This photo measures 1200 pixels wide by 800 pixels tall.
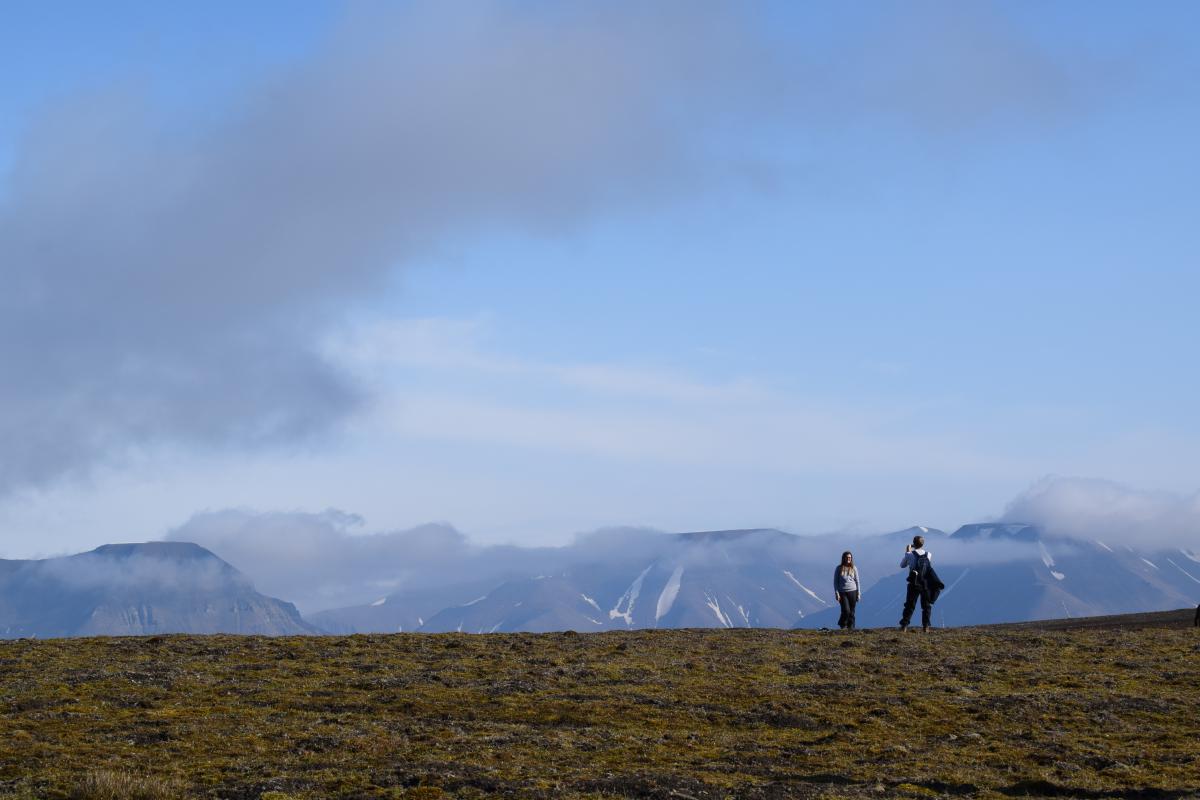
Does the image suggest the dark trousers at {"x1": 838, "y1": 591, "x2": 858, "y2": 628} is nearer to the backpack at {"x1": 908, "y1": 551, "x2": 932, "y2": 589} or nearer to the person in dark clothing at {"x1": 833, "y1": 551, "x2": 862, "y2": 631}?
the person in dark clothing at {"x1": 833, "y1": 551, "x2": 862, "y2": 631}

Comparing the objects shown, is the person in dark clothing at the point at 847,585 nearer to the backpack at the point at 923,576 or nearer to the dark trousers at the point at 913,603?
the dark trousers at the point at 913,603

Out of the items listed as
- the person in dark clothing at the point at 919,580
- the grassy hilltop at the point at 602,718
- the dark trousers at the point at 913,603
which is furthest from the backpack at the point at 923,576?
the grassy hilltop at the point at 602,718

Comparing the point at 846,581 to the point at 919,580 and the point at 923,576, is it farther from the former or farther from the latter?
the point at 923,576

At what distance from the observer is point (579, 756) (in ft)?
81.4

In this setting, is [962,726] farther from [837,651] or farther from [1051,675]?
[837,651]

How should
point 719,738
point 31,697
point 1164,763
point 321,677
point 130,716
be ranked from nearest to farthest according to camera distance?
point 1164,763
point 719,738
point 130,716
point 31,697
point 321,677

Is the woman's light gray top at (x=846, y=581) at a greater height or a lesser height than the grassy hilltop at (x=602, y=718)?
greater

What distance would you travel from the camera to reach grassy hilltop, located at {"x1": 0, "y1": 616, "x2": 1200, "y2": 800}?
74.1 ft

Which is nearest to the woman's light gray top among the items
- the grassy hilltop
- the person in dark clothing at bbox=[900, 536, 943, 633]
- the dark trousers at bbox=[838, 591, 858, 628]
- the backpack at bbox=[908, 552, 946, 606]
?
the dark trousers at bbox=[838, 591, 858, 628]

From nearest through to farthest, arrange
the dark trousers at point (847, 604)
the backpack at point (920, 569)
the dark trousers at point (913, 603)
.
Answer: the dark trousers at point (913, 603)
the backpack at point (920, 569)
the dark trousers at point (847, 604)

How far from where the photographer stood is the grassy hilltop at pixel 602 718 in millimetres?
22594

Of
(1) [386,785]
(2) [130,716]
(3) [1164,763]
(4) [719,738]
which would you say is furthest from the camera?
(2) [130,716]

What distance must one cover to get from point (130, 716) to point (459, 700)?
7.11 metres

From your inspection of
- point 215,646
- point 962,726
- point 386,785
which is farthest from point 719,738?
point 215,646
